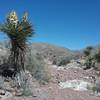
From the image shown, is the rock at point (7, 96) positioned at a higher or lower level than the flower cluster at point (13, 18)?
lower

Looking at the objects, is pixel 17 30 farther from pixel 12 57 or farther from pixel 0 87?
pixel 0 87

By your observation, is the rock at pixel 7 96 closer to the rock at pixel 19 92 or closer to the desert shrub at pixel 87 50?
the rock at pixel 19 92

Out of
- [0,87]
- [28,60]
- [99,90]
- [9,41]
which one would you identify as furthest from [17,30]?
[99,90]

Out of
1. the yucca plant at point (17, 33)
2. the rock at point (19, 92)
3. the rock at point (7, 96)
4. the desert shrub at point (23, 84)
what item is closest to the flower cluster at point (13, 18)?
the yucca plant at point (17, 33)

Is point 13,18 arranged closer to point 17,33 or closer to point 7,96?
point 17,33

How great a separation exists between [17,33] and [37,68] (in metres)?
2.62

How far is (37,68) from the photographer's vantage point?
16141 mm

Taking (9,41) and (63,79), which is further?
(63,79)

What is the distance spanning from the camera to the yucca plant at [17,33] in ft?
47.6

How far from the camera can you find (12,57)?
15.2 m

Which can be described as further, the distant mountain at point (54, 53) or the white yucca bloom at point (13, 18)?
the distant mountain at point (54, 53)

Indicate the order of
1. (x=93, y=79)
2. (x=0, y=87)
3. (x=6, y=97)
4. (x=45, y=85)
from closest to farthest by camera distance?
(x=6, y=97), (x=0, y=87), (x=45, y=85), (x=93, y=79)

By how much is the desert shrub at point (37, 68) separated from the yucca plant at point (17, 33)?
3.54ft

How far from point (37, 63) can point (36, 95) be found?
16.8ft
